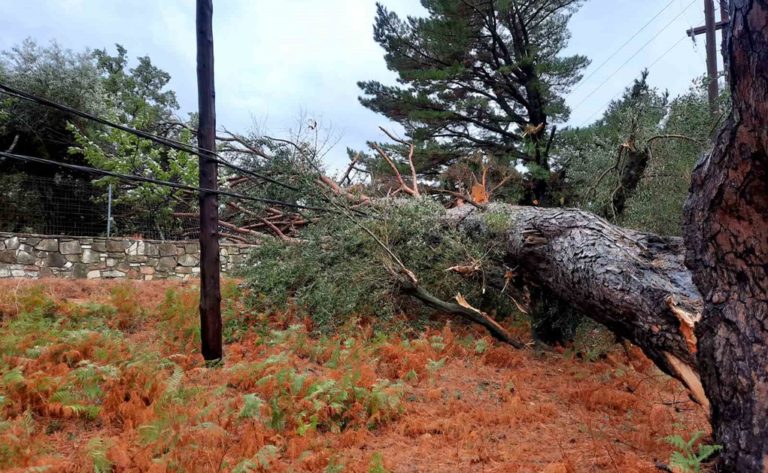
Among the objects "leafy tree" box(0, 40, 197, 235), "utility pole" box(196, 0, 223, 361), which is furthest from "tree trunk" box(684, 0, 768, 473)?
"leafy tree" box(0, 40, 197, 235)

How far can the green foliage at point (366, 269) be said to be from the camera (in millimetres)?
6285

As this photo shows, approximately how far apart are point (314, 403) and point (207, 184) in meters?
2.46

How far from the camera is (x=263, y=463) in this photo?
2689mm

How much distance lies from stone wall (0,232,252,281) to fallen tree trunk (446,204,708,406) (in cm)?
549

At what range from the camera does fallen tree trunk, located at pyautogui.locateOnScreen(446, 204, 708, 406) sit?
3275 millimetres

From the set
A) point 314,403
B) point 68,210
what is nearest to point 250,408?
point 314,403

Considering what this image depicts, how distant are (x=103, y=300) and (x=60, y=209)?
5.95m

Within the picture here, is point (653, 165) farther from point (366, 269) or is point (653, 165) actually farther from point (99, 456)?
point (99, 456)

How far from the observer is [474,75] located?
13.6 metres

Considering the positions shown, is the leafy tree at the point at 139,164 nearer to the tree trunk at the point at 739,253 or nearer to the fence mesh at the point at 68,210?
the fence mesh at the point at 68,210

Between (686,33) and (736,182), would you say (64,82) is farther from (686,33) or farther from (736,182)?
(686,33)

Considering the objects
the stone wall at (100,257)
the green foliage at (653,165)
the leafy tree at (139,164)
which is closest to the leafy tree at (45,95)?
the leafy tree at (139,164)

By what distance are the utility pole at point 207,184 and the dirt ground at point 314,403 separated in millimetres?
419

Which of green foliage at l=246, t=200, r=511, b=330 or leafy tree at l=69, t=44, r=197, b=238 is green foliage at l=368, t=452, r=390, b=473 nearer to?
green foliage at l=246, t=200, r=511, b=330
